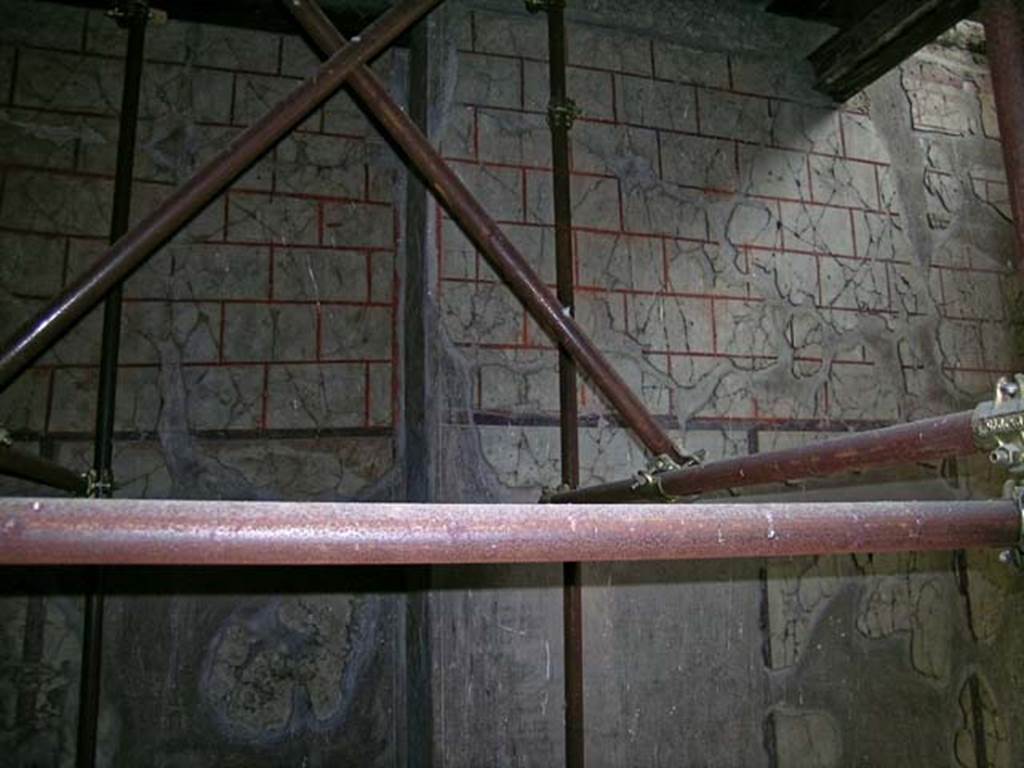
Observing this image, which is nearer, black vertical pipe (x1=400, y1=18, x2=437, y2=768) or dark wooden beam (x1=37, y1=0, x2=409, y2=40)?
black vertical pipe (x1=400, y1=18, x2=437, y2=768)

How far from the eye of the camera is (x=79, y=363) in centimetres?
220

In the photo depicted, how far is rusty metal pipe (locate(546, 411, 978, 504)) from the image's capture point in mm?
972

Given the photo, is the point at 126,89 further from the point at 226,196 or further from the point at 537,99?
the point at 537,99

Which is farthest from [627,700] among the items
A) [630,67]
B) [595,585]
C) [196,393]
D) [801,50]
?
[801,50]

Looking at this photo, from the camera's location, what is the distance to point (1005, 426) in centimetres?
88

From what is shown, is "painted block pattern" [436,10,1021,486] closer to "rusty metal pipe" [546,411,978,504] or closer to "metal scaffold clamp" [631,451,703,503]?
"metal scaffold clamp" [631,451,703,503]

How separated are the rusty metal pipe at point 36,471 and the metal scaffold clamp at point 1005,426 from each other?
1.48 m

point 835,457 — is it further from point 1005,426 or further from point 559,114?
point 559,114

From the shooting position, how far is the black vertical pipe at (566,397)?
199cm

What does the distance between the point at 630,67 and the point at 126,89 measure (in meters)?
1.51

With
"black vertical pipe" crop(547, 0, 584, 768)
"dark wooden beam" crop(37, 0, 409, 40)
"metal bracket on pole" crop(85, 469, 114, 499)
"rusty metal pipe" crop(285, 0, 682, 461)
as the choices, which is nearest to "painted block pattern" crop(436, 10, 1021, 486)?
"black vertical pipe" crop(547, 0, 584, 768)

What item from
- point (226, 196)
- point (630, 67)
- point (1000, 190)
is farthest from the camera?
point (1000, 190)

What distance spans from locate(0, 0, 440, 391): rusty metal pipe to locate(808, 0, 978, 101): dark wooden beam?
1.50 meters

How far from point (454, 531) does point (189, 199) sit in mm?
1147
